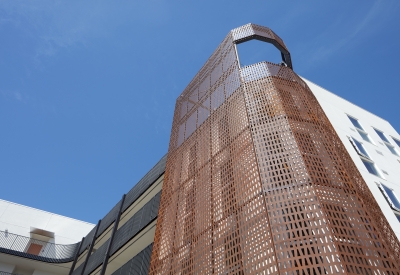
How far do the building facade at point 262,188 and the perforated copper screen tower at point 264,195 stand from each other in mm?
22

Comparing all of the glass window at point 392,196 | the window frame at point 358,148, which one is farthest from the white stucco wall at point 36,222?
the glass window at point 392,196

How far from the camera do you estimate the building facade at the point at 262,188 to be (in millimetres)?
4473

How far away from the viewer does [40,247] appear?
1967cm

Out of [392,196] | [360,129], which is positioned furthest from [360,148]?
[392,196]

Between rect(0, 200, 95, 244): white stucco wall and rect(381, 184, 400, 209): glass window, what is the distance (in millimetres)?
19298

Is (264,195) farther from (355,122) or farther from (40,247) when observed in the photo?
(40,247)

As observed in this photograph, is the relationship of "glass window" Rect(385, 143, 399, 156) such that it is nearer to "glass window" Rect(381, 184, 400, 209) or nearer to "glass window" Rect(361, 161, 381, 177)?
"glass window" Rect(361, 161, 381, 177)

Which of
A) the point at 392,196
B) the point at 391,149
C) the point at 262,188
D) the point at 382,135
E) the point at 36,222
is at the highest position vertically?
the point at 36,222

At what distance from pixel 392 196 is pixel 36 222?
21.2m

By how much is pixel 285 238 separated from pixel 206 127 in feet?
16.5

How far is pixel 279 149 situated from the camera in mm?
6074

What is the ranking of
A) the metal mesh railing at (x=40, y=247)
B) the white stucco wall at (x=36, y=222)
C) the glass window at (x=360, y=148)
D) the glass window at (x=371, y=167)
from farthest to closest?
1. the white stucco wall at (x=36, y=222)
2. the metal mesh railing at (x=40, y=247)
3. the glass window at (x=360, y=148)
4. the glass window at (x=371, y=167)

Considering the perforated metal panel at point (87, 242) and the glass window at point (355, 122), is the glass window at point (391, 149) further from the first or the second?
the perforated metal panel at point (87, 242)

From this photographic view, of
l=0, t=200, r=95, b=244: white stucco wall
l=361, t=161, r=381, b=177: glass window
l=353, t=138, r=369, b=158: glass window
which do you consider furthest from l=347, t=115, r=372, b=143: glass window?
l=0, t=200, r=95, b=244: white stucco wall
